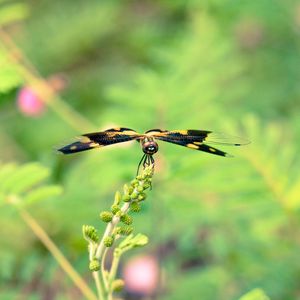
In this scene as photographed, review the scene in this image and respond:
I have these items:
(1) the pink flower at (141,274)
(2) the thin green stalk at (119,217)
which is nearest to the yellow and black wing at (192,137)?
(2) the thin green stalk at (119,217)

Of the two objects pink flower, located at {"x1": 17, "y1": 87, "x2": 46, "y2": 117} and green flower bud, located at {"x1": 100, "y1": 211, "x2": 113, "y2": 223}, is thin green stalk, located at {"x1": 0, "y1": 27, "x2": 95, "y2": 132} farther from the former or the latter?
green flower bud, located at {"x1": 100, "y1": 211, "x2": 113, "y2": 223}

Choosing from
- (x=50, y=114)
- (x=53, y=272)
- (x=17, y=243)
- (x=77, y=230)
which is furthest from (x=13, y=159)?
(x=53, y=272)

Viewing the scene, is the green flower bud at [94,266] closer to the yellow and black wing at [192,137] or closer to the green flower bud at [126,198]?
the green flower bud at [126,198]

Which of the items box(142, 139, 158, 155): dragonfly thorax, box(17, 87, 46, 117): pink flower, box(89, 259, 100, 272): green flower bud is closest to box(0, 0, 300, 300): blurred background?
box(17, 87, 46, 117): pink flower

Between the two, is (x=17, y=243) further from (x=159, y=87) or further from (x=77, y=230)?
(x=159, y=87)

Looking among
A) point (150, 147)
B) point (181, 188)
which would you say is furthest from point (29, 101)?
Answer: point (150, 147)

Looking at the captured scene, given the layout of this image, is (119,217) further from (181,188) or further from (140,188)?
(181,188)

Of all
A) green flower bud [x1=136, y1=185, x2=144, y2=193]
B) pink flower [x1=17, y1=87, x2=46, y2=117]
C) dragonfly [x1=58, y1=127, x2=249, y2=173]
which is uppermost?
pink flower [x1=17, y1=87, x2=46, y2=117]
